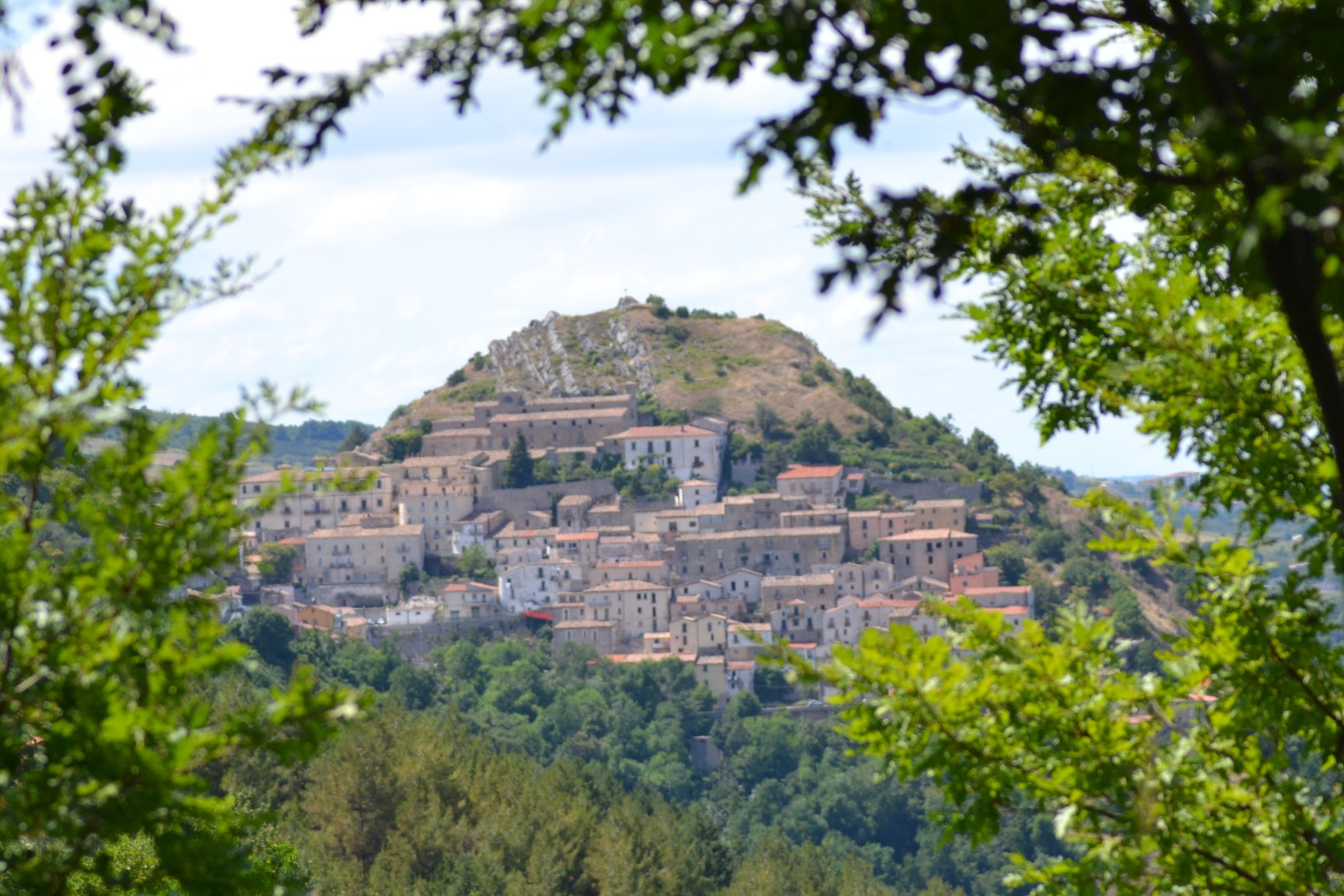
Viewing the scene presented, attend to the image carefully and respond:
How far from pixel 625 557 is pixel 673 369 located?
111ft

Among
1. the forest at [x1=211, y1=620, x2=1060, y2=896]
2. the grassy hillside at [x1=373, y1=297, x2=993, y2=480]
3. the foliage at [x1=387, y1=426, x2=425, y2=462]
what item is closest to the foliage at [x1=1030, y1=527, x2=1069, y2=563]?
the grassy hillside at [x1=373, y1=297, x2=993, y2=480]

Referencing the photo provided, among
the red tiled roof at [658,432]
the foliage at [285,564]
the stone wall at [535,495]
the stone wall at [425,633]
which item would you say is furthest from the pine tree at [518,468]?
the foliage at [285,564]

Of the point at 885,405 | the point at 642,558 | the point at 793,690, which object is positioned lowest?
the point at 793,690

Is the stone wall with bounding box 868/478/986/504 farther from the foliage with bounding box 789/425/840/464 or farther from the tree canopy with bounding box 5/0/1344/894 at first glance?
the tree canopy with bounding box 5/0/1344/894

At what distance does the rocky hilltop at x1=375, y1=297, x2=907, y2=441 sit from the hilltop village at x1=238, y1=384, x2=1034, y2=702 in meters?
14.4

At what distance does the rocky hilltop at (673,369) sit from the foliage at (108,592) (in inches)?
4258

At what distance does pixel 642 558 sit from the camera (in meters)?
92.0

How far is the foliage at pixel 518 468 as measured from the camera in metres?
100

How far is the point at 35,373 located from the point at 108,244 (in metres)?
0.42

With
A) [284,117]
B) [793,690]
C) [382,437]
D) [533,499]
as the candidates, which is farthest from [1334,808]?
[382,437]

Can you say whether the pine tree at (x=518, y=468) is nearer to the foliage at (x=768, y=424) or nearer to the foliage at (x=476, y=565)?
the foliage at (x=476, y=565)

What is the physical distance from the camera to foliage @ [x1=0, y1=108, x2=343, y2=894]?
457 cm

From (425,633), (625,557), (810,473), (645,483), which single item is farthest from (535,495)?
(810,473)

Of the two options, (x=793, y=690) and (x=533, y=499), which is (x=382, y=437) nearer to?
(x=533, y=499)
